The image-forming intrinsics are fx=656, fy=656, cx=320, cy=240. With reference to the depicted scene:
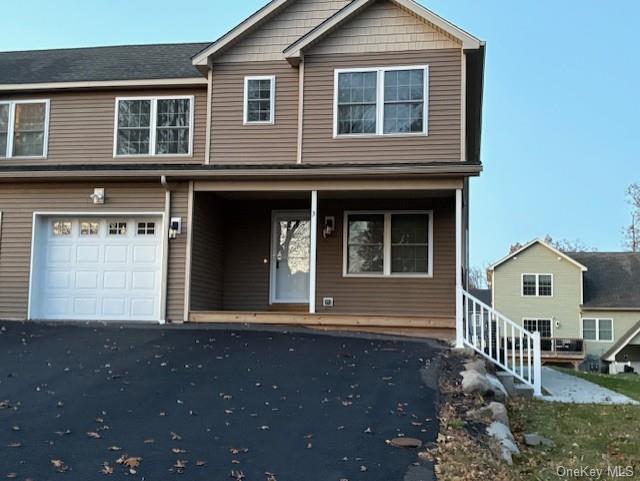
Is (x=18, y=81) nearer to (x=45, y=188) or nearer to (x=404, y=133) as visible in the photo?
(x=45, y=188)

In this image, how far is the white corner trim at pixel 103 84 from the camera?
12914 millimetres

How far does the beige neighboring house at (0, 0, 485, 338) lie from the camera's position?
38.6ft

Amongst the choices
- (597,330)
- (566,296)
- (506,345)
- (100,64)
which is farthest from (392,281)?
(597,330)

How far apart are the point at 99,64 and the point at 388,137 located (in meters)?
6.81

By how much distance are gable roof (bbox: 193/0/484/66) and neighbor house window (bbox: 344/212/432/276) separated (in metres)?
3.35

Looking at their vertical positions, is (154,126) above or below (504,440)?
above

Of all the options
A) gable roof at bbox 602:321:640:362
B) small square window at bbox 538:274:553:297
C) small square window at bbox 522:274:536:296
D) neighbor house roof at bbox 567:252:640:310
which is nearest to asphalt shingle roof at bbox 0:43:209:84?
gable roof at bbox 602:321:640:362

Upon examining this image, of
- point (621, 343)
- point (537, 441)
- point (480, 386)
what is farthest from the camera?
point (621, 343)

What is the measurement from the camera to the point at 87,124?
43.8ft

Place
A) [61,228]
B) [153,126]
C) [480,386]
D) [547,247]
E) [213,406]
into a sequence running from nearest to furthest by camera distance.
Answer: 1. [213,406]
2. [480,386]
3. [61,228]
4. [153,126]
5. [547,247]

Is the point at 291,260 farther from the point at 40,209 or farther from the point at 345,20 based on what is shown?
the point at 40,209

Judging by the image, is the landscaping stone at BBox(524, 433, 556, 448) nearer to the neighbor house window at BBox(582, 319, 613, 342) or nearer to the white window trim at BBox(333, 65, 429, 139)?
the white window trim at BBox(333, 65, 429, 139)

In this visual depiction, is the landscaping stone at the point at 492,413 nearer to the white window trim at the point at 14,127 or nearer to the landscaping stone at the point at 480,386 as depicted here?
the landscaping stone at the point at 480,386

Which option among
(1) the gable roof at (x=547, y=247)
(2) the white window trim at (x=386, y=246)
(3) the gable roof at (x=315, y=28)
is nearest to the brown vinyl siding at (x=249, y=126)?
(3) the gable roof at (x=315, y=28)
